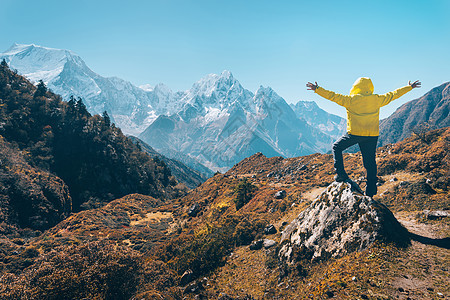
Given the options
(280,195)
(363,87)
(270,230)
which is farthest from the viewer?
(280,195)

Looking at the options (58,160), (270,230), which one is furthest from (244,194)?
(58,160)

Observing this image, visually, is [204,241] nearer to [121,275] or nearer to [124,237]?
[121,275]

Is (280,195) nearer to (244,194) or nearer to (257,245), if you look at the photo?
(244,194)

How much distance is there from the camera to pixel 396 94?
1221 centimetres

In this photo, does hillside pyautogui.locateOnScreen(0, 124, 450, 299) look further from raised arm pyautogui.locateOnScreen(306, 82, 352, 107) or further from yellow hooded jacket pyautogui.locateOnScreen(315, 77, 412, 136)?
raised arm pyautogui.locateOnScreen(306, 82, 352, 107)

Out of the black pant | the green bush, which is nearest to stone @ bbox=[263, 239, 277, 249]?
the black pant

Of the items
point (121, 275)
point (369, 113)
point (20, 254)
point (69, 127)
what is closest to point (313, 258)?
point (369, 113)

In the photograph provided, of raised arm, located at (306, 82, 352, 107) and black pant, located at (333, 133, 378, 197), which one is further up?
raised arm, located at (306, 82, 352, 107)

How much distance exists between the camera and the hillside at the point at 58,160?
63531mm

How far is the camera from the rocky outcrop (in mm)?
10891

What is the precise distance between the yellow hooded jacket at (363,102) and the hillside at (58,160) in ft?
252

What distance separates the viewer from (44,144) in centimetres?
8919

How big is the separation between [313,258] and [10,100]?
12575 cm

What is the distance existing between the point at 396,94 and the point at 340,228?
26.0 ft
